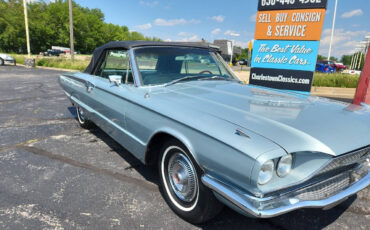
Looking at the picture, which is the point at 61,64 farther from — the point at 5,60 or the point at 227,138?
the point at 227,138

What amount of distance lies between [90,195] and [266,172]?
1.84 metres

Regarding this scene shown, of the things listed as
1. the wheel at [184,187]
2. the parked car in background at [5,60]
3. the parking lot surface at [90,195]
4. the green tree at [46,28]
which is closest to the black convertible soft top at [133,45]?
the parking lot surface at [90,195]

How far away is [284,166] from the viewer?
5.02 ft

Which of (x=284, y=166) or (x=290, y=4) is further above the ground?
(x=290, y=4)

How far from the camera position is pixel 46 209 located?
89.3 inches

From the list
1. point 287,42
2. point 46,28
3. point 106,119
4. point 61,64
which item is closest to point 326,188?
point 106,119

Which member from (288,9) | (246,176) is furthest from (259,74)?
(246,176)

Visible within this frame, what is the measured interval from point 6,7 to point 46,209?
2519 inches

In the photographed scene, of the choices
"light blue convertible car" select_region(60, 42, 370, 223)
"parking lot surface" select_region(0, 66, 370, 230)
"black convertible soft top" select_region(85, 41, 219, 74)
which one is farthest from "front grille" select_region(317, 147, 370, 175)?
"black convertible soft top" select_region(85, 41, 219, 74)

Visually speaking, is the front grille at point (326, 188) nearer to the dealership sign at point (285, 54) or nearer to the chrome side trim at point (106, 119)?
the chrome side trim at point (106, 119)

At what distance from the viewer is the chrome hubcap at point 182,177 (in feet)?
6.64

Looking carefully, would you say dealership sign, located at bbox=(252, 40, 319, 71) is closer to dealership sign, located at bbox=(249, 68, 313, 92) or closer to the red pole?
dealership sign, located at bbox=(249, 68, 313, 92)

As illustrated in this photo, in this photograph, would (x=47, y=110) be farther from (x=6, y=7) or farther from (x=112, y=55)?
(x=6, y=7)

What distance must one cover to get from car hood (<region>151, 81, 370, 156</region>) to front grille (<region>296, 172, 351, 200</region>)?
27 cm
